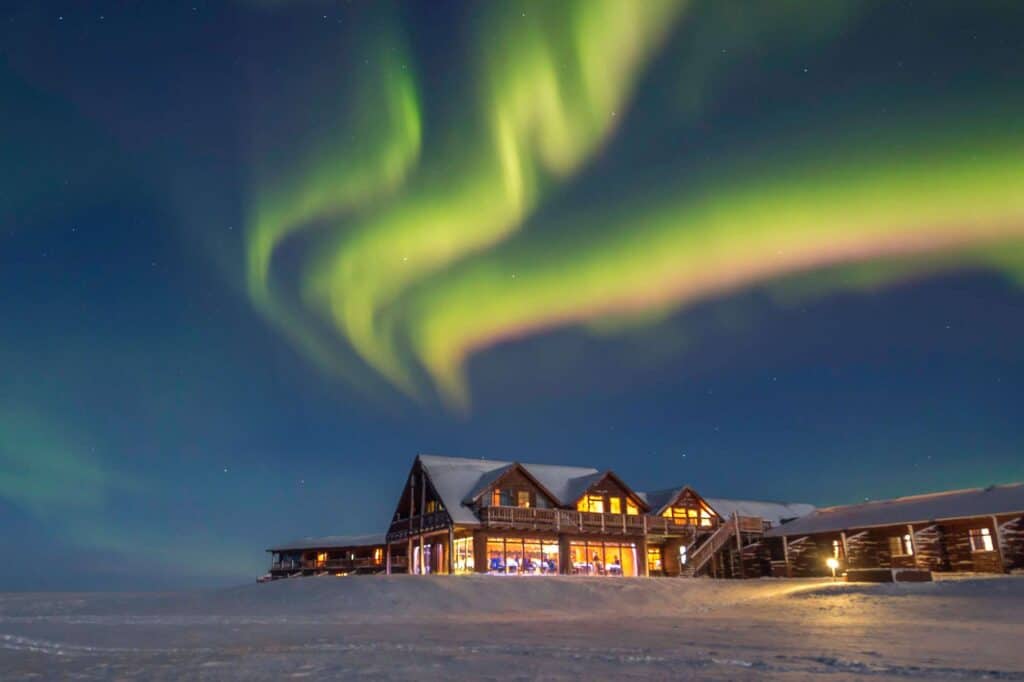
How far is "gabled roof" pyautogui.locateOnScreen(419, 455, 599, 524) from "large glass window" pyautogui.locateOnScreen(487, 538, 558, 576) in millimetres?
2702

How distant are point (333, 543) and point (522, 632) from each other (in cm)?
6058

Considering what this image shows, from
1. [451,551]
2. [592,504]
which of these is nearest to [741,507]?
[592,504]

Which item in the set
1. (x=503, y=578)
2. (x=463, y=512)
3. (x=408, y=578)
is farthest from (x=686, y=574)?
(x=408, y=578)

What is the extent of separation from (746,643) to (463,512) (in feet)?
104

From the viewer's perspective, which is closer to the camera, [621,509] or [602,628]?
[602,628]

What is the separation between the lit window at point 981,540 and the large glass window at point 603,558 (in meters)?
20.0

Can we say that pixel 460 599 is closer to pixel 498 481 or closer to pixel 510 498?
pixel 498 481

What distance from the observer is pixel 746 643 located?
45.9 ft

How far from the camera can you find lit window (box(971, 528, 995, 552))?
37594mm

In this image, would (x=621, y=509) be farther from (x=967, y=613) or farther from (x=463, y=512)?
(x=967, y=613)

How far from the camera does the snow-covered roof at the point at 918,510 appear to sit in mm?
37344

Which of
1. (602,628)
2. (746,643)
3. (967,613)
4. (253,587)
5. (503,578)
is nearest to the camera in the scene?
(746,643)

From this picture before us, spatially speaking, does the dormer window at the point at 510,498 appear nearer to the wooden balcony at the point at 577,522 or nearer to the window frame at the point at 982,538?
the wooden balcony at the point at 577,522

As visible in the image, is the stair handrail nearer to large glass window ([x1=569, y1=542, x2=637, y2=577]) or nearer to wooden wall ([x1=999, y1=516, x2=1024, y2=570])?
large glass window ([x1=569, y1=542, x2=637, y2=577])
